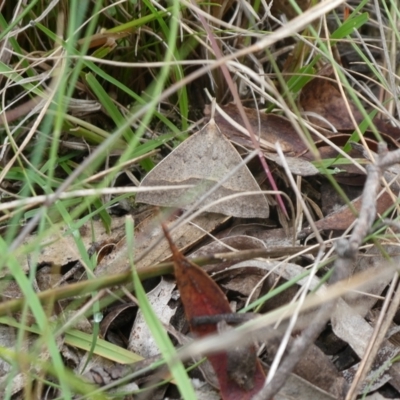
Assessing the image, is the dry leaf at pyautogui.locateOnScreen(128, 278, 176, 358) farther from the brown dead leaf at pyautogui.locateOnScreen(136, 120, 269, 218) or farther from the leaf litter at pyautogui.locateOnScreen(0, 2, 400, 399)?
the brown dead leaf at pyautogui.locateOnScreen(136, 120, 269, 218)

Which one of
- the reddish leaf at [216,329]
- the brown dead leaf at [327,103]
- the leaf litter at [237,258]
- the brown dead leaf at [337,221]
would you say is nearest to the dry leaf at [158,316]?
the leaf litter at [237,258]

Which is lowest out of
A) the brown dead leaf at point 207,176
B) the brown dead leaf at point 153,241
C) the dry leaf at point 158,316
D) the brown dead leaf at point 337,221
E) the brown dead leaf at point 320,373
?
the brown dead leaf at point 320,373

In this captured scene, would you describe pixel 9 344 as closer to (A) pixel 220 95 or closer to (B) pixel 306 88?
(A) pixel 220 95

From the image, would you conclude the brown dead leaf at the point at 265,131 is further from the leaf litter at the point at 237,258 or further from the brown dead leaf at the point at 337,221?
the brown dead leaf at the point at 337,221

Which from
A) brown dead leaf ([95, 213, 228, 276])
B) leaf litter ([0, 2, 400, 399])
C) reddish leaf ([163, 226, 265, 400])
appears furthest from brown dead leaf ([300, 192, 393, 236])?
reddish leaf ([163, 226, 265, 400])

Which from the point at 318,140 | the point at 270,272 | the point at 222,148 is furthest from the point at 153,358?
the point at 318,140

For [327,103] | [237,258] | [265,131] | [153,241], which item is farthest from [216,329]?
[327,103]

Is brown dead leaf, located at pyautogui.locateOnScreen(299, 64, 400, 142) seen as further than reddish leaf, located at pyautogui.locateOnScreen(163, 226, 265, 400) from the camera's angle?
Yes
